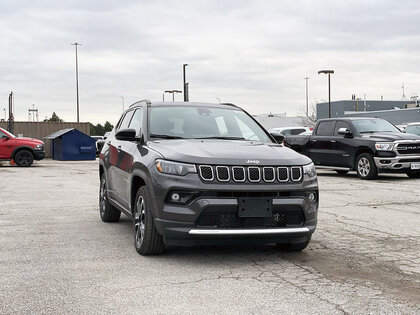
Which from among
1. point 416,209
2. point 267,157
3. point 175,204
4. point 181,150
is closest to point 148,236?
point 175,204

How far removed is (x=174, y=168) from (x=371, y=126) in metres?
12.2

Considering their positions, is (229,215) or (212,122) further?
(212,122)

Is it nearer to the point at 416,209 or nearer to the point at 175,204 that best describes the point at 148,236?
the point at 175,204

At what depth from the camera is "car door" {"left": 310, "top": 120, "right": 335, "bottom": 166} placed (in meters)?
17.2

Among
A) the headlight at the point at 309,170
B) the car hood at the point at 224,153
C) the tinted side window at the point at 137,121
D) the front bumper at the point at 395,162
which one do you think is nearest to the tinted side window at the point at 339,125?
the front bumper at the point at 395,162

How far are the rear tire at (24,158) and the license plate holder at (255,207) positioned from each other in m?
21.7

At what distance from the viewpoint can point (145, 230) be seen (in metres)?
5.78

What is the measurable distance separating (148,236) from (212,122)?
5.59 ft

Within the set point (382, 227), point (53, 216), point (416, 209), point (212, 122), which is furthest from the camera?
point (416, 209)

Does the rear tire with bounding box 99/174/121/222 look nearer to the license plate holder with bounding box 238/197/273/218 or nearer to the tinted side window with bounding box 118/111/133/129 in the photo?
the tinted side window with bounding box 118/111/133/129

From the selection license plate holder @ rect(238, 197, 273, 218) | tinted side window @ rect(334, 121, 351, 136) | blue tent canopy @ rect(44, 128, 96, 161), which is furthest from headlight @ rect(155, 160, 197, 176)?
blue tent canopy @ rect(44, 128, 96, 161)

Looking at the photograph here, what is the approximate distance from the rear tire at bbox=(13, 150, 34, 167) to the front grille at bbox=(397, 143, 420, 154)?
16276 millimetres

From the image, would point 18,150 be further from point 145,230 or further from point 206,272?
point 206,272

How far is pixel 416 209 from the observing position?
977 cm
